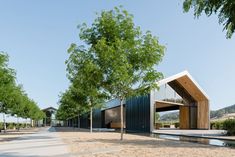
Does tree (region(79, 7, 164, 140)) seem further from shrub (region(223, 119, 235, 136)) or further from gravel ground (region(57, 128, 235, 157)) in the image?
shrub (region(223, 119, 235, 136))

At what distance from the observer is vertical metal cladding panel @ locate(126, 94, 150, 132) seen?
34188 millimetres

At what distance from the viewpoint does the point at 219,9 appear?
20.9 feet

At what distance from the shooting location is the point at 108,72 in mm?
16484

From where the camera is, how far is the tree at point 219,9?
19.5 ft

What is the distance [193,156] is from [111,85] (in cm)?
778

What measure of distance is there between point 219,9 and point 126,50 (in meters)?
10.1

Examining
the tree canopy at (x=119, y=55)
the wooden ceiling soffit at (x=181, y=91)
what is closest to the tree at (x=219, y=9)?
the tree canopy at (x=119, y=55)

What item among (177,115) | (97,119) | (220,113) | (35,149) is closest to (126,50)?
(35,149)

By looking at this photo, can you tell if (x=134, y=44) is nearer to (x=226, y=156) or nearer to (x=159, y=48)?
(x=159, y=48)

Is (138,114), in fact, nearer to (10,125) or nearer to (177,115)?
(177,115)

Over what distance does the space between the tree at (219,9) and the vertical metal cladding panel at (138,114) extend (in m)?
27.3

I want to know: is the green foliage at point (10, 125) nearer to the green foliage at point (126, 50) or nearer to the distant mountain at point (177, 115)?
the distant mountain at point (177, 115)

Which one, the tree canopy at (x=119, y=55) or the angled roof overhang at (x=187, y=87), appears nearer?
the tree canopy at (x=119, y=55)

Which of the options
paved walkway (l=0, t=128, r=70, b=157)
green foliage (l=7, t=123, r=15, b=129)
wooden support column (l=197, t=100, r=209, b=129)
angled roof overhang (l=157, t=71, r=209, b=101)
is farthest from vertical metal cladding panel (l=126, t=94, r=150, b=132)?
green foliage (l=7, t=123, r=15, b=129)
